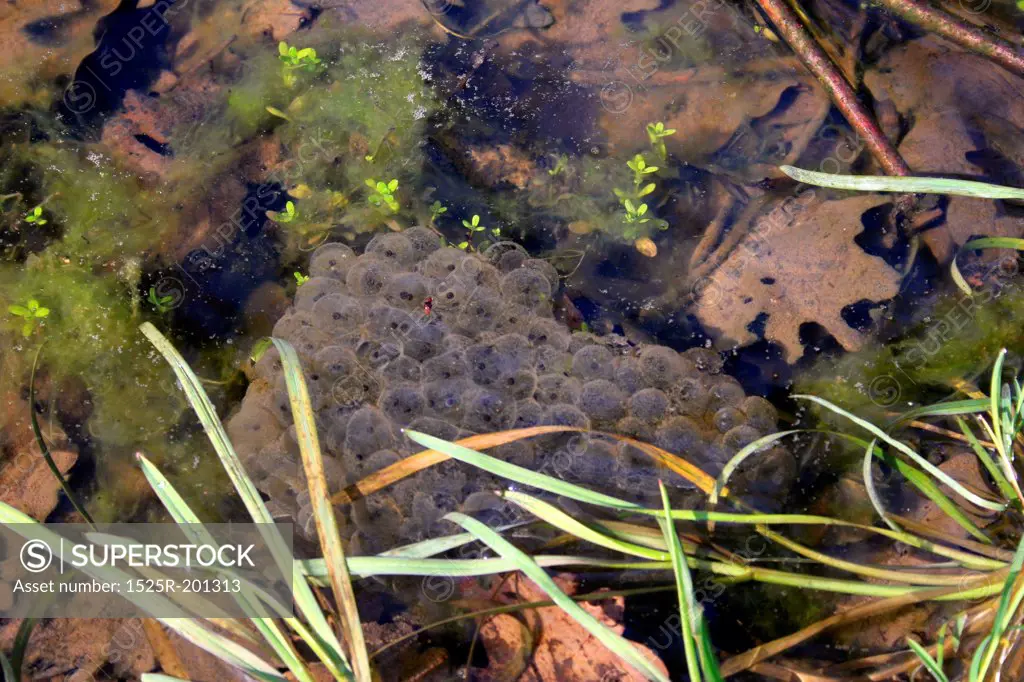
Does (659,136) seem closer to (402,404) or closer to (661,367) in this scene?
(661,367)

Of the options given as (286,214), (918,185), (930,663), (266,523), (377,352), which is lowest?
(930,663)

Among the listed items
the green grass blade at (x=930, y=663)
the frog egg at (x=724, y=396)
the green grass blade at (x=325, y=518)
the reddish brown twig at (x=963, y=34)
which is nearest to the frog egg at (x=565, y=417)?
the frog egg at (x=724, y=396)

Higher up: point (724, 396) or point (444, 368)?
point (444, 368)

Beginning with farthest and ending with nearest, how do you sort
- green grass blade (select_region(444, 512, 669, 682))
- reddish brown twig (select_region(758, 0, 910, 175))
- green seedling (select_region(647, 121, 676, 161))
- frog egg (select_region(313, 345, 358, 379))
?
green seedling (select_region(647, 121, 676, 161)), reddish brown twig (select_region(758, 0, 910, 175)), frog egg (select_region(313, 345, 358, 379)), green grass blade (select_region(444, 512, 669, 682))

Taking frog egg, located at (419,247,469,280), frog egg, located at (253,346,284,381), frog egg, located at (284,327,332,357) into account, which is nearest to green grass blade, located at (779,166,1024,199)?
frog egg, located at (419,247,469,280)

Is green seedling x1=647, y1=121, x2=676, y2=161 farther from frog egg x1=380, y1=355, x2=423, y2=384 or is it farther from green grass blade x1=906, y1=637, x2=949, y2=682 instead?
green grass blade x1=906, y1=637, x2=949, y2=682

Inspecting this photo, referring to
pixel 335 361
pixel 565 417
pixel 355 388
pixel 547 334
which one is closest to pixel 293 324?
pixel 335 361
